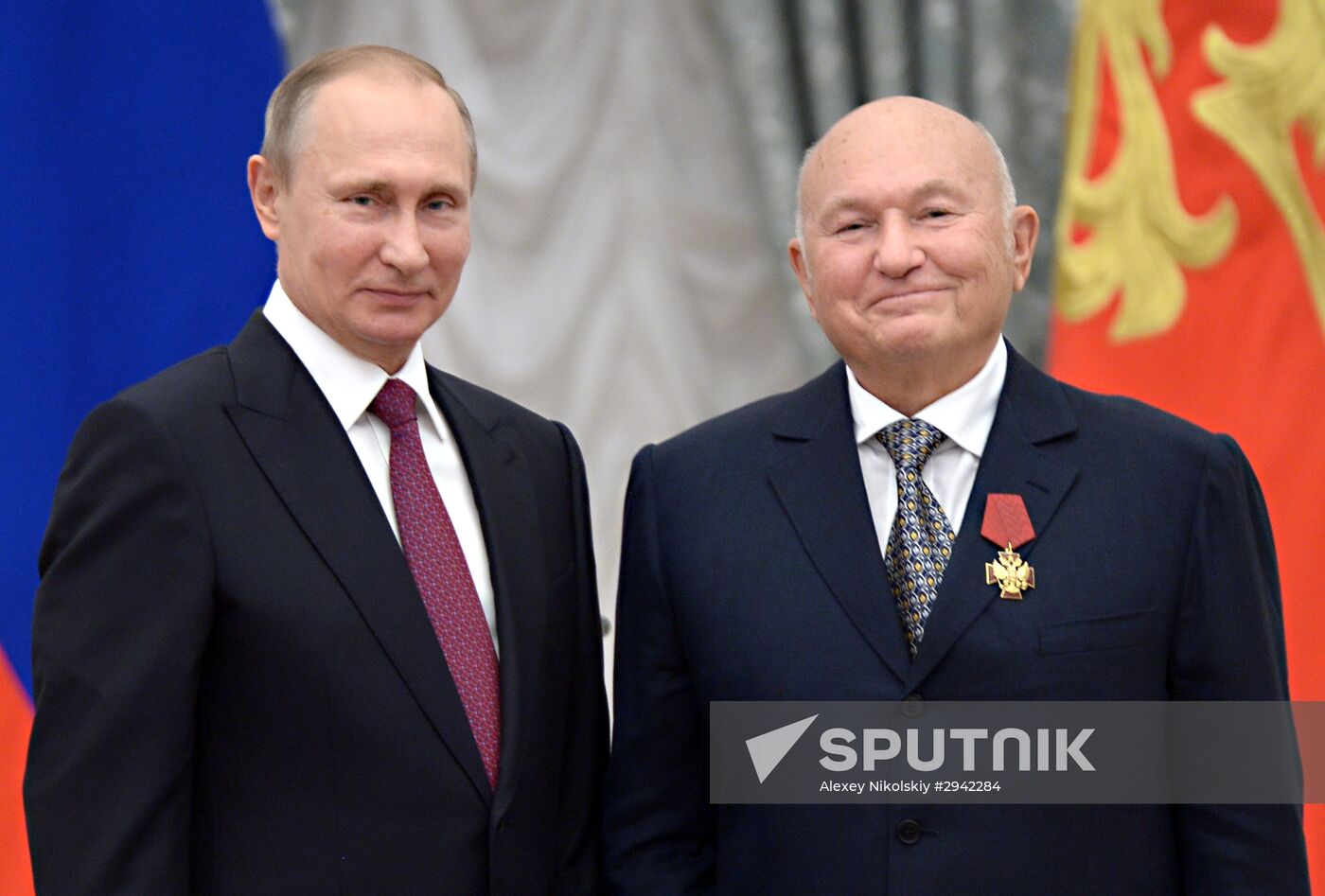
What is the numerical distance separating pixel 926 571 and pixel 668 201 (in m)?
1.58

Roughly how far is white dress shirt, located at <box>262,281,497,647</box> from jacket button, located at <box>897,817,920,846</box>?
52 centimetres

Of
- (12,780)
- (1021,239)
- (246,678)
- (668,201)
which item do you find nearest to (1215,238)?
(668,201)

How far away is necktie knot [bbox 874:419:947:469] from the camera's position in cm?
178

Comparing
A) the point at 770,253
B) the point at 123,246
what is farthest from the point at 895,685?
the point at 123,246

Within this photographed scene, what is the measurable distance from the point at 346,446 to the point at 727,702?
1.76 ft

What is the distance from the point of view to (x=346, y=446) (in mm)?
1695

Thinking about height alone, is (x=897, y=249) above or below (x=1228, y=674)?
above

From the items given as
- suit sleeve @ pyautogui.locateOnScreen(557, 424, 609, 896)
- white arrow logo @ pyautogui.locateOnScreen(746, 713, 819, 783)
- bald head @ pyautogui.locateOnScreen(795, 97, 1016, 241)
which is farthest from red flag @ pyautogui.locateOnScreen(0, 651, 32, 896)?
bald head @ pyautogui.locateOnScreen(795, 97, 1016, 241)

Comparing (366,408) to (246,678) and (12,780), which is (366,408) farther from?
(12,780)

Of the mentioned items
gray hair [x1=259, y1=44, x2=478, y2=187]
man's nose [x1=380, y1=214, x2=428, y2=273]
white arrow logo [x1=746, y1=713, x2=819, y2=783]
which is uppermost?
gray hair [x1=259, y1=44, x2=478, y2=187]

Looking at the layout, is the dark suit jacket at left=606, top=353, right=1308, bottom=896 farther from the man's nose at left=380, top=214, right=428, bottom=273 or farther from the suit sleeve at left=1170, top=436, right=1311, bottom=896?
the man's nose at left=380, top=214, right=428, bottom=273

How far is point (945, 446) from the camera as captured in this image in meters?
1.79

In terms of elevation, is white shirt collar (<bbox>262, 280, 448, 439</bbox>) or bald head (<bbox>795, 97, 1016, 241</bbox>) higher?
bald head (<bbox>795, 97, 1016, 241</bbox>)

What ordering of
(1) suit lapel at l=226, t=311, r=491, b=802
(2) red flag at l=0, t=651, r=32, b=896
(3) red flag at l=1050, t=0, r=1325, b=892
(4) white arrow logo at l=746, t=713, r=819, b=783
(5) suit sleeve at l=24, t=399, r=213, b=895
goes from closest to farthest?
(5) suit sleeve at l=24, t=399, r=213, b=895 < (1) suit lapel at l=226, t=311, r=491, b=802 < (4) white arrow logo at l=746, t=713, r=819, b=783 < (2) red flag at l=0, t=651, r=32, b=896 < (3) red flag at l=1050, t=0, r=1325, b=892
